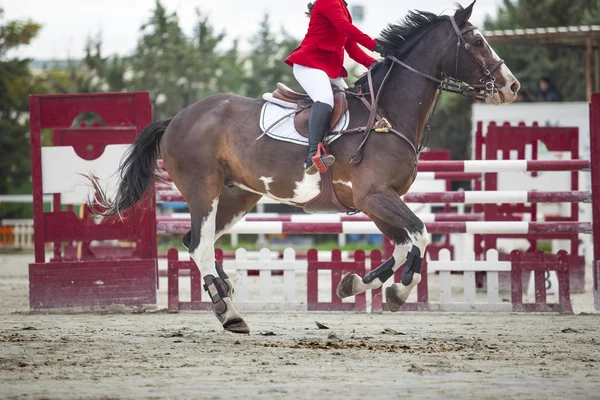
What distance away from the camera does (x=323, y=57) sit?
309 inches

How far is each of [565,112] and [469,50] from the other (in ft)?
44.4

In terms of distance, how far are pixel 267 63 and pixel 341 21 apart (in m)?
33.5

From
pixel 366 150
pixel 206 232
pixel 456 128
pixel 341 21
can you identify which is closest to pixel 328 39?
pixel 341 21

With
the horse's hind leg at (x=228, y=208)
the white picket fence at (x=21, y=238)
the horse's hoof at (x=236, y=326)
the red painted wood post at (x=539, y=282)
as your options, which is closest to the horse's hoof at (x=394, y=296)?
the horse's hoof at (x=236, y=326)

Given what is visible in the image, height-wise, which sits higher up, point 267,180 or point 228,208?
point 267,180

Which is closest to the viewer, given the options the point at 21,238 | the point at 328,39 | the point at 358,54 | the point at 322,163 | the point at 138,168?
the point at 322,163

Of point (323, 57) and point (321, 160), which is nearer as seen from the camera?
point (321, 160)

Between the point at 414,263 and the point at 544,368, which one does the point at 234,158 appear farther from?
the point at 544,368

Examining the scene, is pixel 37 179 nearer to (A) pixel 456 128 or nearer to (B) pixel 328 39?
(B) pixel 328 39

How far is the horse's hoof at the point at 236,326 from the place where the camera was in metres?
7.57

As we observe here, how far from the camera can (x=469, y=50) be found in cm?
766

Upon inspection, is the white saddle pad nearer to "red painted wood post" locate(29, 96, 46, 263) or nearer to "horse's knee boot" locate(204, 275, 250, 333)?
"horse's knee boot" locate(204, 275, 250, 333)

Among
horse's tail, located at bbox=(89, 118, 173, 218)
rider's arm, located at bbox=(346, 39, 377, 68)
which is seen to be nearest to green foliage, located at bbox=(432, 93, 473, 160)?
horse's tail, located at bbox=(89, 118, 173, 218)

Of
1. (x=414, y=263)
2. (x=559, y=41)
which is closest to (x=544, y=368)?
Answer: (x=414, y=263)
